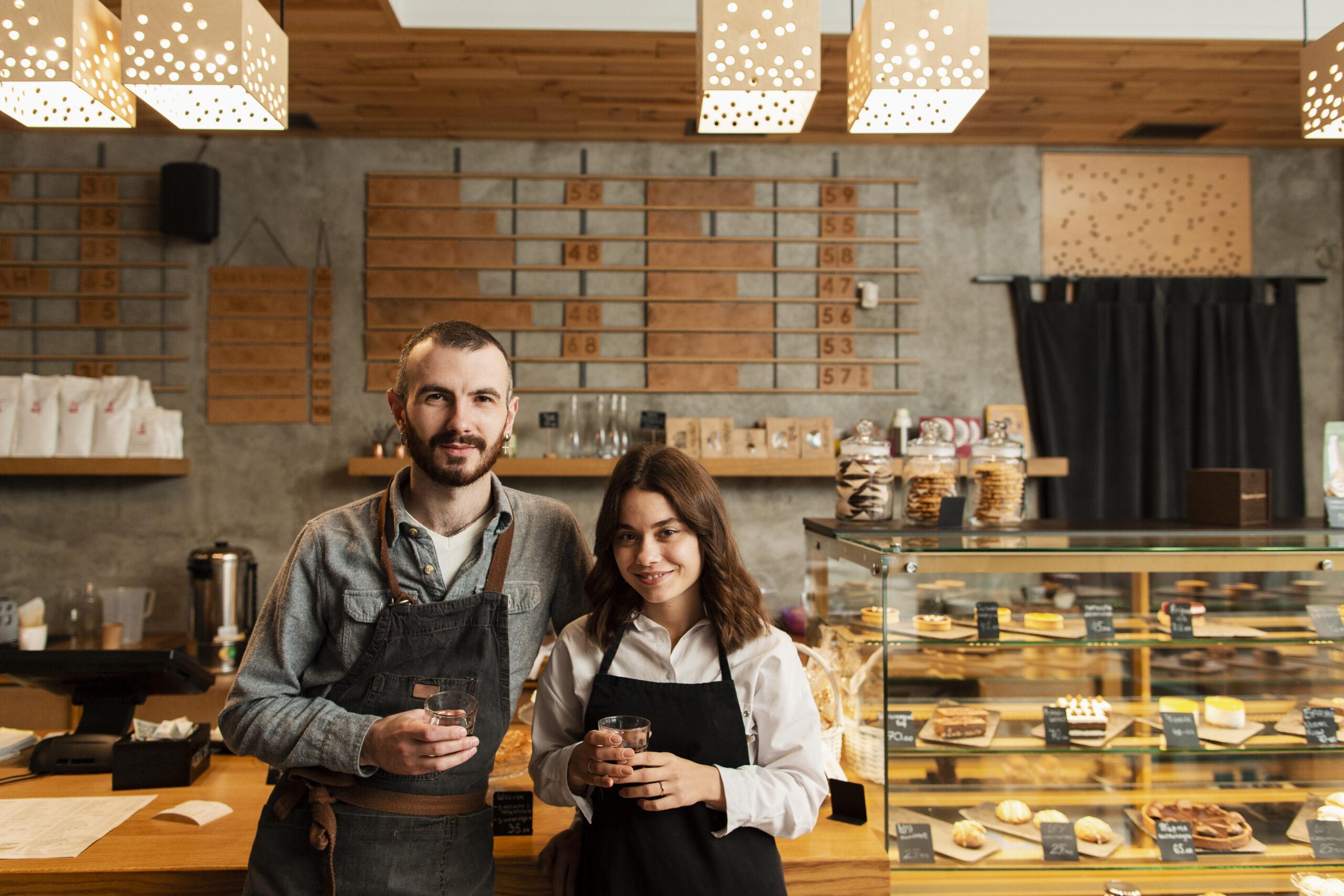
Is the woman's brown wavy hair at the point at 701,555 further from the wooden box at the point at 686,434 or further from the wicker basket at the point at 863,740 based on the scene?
the wooden box at the point at 686,434

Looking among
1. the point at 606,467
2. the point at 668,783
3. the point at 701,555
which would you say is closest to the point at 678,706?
the point at 668,783

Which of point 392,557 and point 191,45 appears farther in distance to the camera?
point 191,45

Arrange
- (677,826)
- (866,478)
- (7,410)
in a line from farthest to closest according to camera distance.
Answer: (7,410), (866,478), (677,826)

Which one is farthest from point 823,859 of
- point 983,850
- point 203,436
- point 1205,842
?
point 203,436

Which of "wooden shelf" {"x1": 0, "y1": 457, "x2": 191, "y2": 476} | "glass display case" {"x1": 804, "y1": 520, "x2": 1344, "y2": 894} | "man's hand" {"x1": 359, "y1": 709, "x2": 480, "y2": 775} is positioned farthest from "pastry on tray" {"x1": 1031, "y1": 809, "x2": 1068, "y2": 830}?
"wooden shelf" {"x1": 0, "y1": 457, "x2": 191, "y2": 476}

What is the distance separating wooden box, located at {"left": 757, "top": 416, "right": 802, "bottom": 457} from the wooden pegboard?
1.58 meters

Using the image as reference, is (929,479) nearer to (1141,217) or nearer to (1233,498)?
(1233,498)

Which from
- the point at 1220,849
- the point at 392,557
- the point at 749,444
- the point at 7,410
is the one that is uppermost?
the point at 7,410

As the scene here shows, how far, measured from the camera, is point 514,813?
1834 mm

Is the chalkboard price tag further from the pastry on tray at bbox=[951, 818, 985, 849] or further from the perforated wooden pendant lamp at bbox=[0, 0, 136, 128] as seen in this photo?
the perforated wooden pendant lamp at bbox=[0, 0, 136, 128]

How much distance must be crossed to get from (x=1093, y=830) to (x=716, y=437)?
2367mm

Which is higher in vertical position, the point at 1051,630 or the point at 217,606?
the point at 1051,630

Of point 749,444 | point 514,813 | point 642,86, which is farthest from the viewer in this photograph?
point 749,444

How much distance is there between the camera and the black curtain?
425cm
